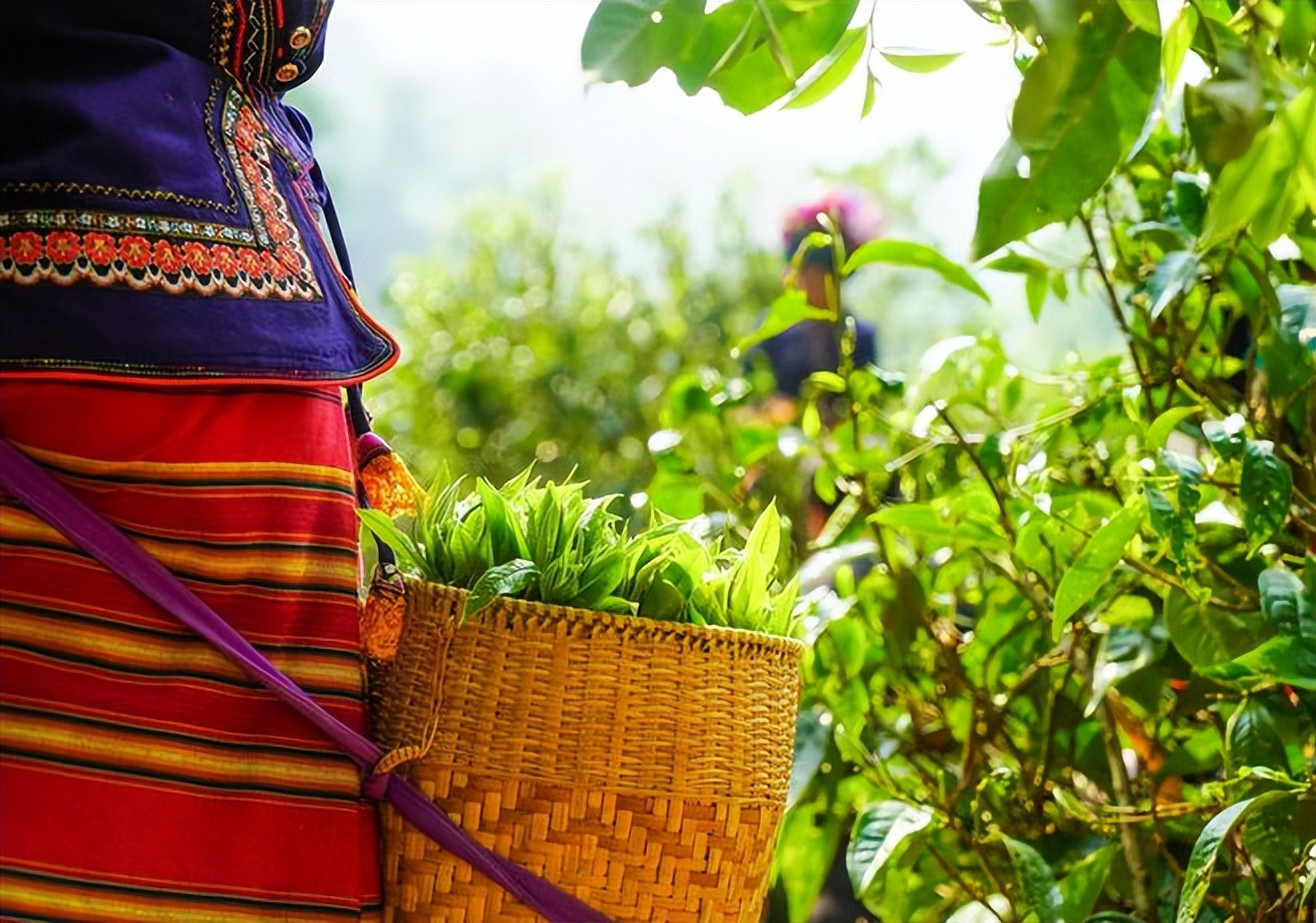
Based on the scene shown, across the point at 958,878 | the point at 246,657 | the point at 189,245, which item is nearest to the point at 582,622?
the point at 246,657

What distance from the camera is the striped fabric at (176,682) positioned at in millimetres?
662

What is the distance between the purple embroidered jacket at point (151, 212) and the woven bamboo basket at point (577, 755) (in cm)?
16

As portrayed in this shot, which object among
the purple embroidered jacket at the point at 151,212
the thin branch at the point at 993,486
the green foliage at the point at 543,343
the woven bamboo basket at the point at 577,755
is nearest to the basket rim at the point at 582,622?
the woven bamboo basket at the point at 577,755

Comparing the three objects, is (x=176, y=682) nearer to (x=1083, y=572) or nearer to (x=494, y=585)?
(x=494, y=585)

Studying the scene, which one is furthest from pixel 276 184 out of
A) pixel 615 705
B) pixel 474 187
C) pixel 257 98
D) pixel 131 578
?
pixel 474 187

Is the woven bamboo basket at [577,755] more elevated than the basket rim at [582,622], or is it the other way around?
the basket rim at [582,622]

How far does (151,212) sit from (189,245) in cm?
2

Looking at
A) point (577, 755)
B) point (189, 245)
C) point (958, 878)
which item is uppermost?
point (189, 245)

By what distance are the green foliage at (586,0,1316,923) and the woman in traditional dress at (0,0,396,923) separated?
288 millimetres

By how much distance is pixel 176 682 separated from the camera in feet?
2.25

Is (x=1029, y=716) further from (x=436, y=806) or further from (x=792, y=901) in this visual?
(x=436, y=806)

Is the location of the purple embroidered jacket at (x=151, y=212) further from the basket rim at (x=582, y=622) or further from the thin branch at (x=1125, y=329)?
the thin branch at (x=1125, y=329)

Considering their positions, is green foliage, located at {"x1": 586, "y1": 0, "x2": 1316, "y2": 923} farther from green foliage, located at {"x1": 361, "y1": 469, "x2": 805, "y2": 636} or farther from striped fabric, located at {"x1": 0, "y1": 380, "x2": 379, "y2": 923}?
striped fabric, located at {"x1": 0, "y1": 380, "x2": 379, "y2": 923}

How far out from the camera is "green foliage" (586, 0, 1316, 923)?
77 cm
